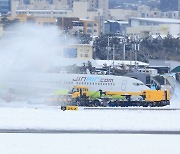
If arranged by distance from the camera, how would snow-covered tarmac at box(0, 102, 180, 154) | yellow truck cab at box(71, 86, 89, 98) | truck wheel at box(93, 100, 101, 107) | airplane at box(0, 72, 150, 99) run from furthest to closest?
airplane at box(0, 72, 150, 99)
yellow truck cab at box(71, 86, 89, 98)
truck wheel at box(93, 100, 101, 107)
snow-covered tarmac at box(0, 102, 180, 154)

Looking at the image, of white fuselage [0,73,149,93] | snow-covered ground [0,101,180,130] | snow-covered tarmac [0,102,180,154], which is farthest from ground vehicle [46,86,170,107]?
snow-covered tarmac [0,102,180,154]

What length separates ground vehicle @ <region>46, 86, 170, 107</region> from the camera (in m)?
37.1

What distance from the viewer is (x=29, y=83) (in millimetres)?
41750

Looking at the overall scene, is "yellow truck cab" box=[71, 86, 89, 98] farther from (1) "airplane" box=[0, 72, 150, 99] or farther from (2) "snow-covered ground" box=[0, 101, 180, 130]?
(2) "snow-covered ground" box=[0, 101, 180, 130]

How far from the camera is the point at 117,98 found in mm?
38469

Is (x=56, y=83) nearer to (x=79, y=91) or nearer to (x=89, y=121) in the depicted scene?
(x=79, y=91)

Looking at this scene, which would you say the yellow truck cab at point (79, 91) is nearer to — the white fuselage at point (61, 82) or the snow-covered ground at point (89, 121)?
the white fuselage at point (61, 82)

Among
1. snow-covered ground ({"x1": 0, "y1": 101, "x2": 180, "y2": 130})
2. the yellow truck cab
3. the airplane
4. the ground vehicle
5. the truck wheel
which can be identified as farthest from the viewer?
the airplane
